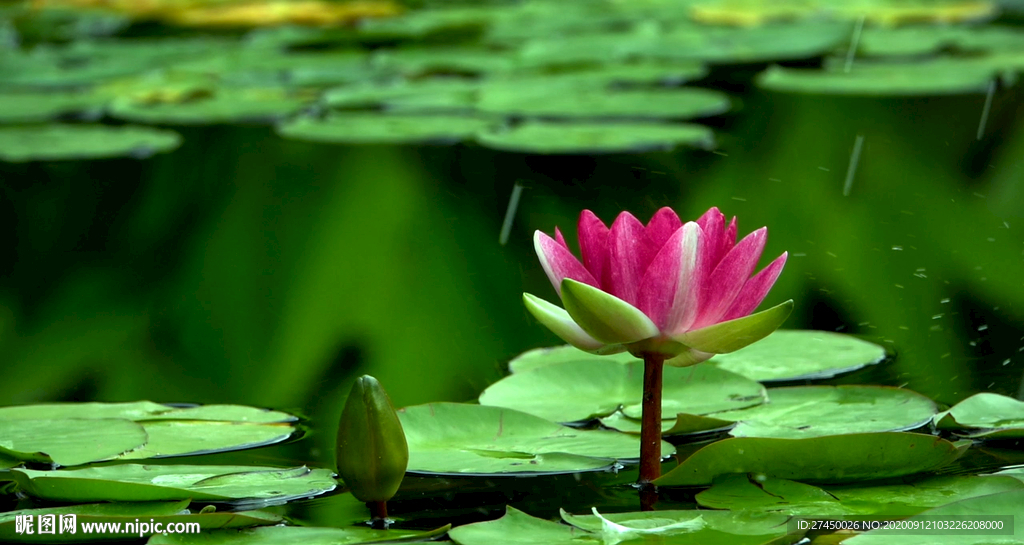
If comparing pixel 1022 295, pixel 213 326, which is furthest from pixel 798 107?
pixel 213 326

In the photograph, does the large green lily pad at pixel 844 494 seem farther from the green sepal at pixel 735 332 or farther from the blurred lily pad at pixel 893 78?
the blurred lily pad at pixel 893 78

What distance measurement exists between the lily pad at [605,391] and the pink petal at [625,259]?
9.3 inches

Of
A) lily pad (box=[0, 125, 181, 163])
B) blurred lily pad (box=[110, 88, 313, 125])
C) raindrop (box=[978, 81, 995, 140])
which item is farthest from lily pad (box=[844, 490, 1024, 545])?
blurred lily pad (box=[110, 88, 313, 125])

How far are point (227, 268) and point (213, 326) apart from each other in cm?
33

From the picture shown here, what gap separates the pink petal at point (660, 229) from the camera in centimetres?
93

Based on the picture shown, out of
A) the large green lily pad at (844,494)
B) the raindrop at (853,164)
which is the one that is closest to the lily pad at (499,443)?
the large green lily pad at (844,494)

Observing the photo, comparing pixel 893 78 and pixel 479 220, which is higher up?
pixel 893 78

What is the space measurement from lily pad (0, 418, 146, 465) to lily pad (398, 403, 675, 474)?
273mm

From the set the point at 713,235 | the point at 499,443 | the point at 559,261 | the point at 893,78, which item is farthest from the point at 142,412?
the point at 893,78

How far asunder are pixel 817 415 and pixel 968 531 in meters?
0.30

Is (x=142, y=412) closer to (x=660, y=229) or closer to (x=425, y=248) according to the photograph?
(x=660, y=229)

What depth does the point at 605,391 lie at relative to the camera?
3.93 ft

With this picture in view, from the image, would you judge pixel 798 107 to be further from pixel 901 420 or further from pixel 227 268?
pixel 901 420

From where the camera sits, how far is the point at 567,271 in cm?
96
